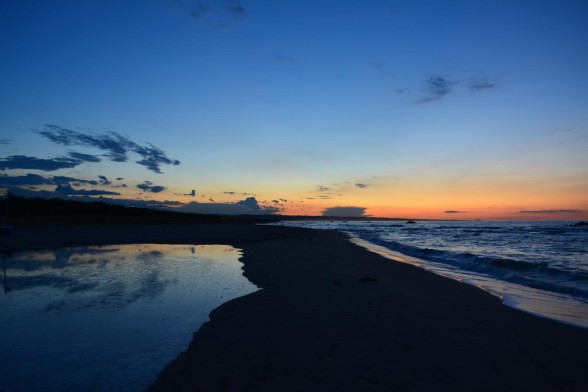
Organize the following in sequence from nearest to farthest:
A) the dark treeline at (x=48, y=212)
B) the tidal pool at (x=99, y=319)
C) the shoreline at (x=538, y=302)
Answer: the tidal pool at (x=99, y=319)
the shoreline at (x=538, y=302)
the dark treeline at (x=48, y=212)

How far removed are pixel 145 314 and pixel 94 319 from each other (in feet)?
3.63

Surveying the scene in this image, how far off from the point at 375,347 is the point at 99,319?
6.35m

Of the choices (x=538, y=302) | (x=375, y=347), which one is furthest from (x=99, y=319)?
(x=538, y=302)

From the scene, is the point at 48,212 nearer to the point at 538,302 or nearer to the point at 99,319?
the point at 99,319

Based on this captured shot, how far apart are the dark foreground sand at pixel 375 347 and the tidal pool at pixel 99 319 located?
2.11 ft

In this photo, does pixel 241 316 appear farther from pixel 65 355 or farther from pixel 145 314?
pixel 65 355

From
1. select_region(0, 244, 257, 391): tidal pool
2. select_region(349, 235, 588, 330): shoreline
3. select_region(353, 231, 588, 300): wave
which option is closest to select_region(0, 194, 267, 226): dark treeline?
select_region(0, 244, 257, 391): tidal pool

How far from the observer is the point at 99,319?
798 cm

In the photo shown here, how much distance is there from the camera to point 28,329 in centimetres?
721

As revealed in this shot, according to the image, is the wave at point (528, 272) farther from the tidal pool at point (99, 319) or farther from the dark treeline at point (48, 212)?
the dark treeline at point (48, 212)

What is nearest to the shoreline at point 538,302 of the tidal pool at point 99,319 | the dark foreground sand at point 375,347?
the dark foreground sand at point 375,347

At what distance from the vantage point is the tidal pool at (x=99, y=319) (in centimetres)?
528

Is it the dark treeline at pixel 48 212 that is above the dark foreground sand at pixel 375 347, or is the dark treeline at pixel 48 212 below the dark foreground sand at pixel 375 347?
above

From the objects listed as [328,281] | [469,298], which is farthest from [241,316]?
[469,298]
